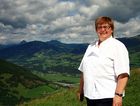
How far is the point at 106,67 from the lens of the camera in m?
8.20

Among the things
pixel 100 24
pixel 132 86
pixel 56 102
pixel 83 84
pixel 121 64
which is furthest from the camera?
pixel 56 102

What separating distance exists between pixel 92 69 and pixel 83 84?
847 mm

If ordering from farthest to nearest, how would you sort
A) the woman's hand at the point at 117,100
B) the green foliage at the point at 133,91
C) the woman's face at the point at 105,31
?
the green foliage at the point at 133,91
the woman's face at the point at 105,31
the woman's hand at the point at 117,100

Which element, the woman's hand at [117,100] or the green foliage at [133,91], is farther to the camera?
the green foliage at [133,91]

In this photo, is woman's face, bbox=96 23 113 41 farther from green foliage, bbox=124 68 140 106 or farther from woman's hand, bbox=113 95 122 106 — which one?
green foliage, bbox=124 68 140 106

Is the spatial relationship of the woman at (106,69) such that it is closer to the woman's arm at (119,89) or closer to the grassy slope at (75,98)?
the woman's arm at (119,89)

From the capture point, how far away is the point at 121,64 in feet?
26.4

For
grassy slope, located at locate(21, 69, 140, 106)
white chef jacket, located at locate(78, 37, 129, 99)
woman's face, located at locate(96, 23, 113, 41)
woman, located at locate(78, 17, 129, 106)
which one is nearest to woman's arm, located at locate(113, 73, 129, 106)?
woman, located at locate(78, 17, 129, 106)

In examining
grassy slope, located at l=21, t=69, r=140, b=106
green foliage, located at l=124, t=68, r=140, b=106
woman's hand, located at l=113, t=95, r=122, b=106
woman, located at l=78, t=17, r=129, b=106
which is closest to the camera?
woman's hand, located at l=113, t=95, r=122, b=106

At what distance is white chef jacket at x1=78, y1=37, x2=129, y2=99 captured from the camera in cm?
810

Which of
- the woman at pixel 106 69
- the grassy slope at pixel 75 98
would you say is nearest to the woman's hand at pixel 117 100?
the woman at pixel 106 69

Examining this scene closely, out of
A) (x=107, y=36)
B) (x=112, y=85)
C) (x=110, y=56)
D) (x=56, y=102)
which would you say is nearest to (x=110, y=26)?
(x=107, y=36)

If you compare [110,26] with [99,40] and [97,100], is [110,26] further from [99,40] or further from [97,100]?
[97,100]

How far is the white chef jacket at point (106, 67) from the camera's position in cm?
810
